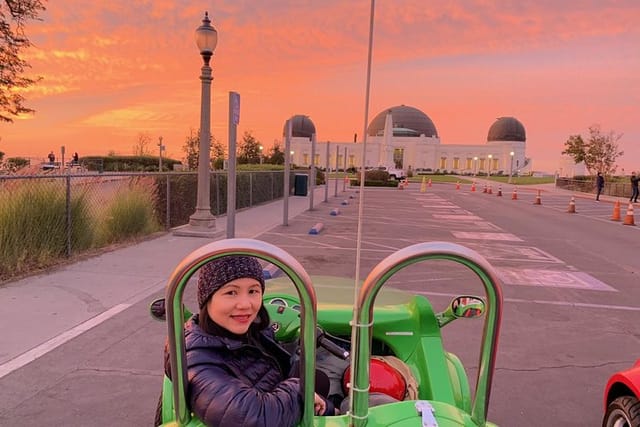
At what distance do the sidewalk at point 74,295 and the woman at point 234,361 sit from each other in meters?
2.94

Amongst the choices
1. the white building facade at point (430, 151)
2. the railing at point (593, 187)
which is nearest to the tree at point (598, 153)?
the railing at point (593, 187)

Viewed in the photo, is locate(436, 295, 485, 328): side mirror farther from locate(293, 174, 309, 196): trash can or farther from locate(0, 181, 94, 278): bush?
locate(293, 174, 309, 196): trash can

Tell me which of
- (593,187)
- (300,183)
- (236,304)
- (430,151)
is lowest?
(593,187)

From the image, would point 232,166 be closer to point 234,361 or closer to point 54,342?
point 54,342

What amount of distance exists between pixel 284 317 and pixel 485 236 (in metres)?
11.3

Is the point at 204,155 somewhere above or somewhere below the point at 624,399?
above

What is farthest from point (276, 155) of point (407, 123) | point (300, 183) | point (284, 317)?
point (407, 123)

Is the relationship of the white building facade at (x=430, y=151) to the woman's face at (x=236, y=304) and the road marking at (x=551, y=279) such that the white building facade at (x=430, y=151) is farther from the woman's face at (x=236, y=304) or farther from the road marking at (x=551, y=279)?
the woman's face at (x=236, y=304)

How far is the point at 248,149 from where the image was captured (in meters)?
43.8

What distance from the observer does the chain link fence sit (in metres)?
7.27

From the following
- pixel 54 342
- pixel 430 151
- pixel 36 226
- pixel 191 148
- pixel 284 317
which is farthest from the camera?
pixel 430 151

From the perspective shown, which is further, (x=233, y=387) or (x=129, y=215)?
(x=129, y=215)

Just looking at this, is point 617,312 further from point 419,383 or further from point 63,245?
point 63,245

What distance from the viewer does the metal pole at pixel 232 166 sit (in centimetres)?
812
